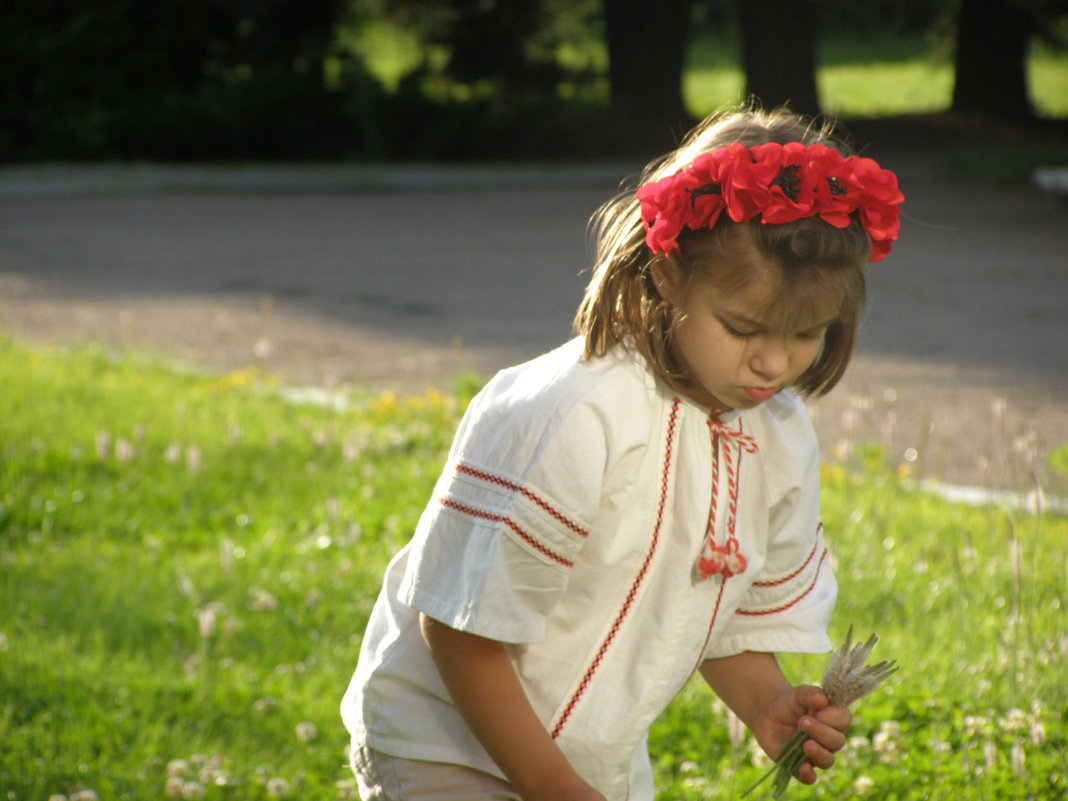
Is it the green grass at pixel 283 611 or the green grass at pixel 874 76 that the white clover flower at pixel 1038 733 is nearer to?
the green grass at pixel 283 611

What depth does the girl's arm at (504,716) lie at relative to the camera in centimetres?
203

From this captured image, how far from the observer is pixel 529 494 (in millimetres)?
1986

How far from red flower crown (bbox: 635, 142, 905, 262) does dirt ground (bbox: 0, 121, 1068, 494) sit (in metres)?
1.24

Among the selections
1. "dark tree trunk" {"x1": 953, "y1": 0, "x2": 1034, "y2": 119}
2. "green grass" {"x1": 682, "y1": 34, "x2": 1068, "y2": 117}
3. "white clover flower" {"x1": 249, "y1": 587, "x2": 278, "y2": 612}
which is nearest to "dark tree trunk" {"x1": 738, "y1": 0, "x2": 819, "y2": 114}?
"green grass" {"x1": 682, "y1": 34, "x2": 1068, "y2": 117}

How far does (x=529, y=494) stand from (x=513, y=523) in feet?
0.15

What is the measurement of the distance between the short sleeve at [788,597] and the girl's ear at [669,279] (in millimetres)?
428

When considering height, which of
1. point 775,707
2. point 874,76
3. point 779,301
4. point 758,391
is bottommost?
point 874,76

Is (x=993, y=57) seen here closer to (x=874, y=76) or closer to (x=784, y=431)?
(x=874, y=76)

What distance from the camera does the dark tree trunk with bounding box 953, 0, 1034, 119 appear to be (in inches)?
937

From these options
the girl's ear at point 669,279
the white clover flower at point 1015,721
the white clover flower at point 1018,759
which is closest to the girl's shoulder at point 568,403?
the girl's ear at point 669,279

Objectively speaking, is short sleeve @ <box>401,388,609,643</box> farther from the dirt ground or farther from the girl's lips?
the dirt ground

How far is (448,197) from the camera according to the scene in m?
16.9

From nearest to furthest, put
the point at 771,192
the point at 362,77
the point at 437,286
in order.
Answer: the point at 771,192 < the point at 437,286 < the point at 362,77

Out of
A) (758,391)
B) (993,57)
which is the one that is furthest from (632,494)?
(993,57)
